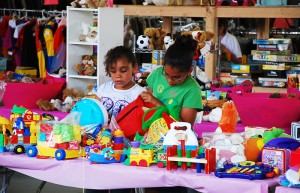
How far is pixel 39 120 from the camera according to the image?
389 cm

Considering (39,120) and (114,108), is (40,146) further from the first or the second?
(114,108)

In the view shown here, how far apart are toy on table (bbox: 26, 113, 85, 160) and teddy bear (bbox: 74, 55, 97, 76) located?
242 cm

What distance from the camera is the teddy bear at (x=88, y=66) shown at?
Result: 6074 millimetres

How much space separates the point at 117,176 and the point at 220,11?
161 inches

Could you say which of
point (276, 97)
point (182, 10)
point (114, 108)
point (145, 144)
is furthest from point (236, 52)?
point (145, 144)

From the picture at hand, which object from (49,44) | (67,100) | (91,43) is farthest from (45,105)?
(49,44)

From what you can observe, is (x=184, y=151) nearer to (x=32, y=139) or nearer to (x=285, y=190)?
(x=285, y=190)

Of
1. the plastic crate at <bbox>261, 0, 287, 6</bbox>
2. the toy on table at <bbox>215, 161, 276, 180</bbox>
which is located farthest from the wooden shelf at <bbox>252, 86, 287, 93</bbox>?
the toy on table at <bbox>215, 161, 276, 180</bbox>

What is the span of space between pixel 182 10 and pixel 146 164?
413 centimetres

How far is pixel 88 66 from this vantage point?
6078 millimetres

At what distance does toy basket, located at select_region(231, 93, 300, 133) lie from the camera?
4812 millimetres

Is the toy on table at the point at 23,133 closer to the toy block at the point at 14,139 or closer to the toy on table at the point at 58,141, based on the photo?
the toy block at the point at 14,139

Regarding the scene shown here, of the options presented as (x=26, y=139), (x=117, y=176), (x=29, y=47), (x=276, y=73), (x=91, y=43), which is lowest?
(x=117, y=176)

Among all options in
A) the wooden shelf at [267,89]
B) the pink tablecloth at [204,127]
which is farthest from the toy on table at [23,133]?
the wooden shelf at [267,89]
